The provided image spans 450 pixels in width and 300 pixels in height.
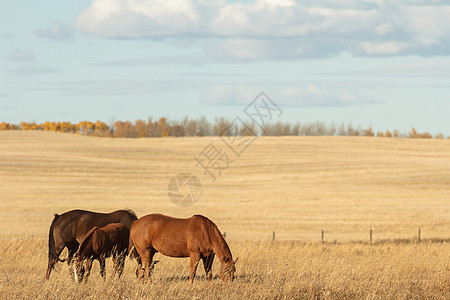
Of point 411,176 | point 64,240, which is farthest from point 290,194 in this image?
point 64,240

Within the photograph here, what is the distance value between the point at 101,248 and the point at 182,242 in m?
1.58

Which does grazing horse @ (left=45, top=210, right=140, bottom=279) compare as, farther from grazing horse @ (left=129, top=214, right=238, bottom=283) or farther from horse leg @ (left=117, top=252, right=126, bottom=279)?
grazing horse @ (left=129, top=214, right=238, bottom=283)

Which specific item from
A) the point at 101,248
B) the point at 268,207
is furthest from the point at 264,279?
the point at 268,207

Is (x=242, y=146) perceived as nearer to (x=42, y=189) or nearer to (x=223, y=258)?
(x=42, y=189)

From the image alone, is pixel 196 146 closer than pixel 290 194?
No

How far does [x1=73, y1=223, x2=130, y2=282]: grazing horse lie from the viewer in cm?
1095

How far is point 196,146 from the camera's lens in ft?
264

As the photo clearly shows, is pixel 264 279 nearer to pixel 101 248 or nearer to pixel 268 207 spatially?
pixel 101 248

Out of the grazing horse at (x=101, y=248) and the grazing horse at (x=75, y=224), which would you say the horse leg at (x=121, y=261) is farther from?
the grazing horse at (x=75, y=224)

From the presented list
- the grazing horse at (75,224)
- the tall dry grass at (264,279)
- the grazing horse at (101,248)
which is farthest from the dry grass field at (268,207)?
the grazing horse at (75,224)

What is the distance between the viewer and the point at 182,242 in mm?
10648

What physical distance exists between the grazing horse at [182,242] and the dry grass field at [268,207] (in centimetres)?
40

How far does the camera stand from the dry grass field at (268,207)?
9820 mm

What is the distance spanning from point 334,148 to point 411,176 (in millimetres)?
20908
